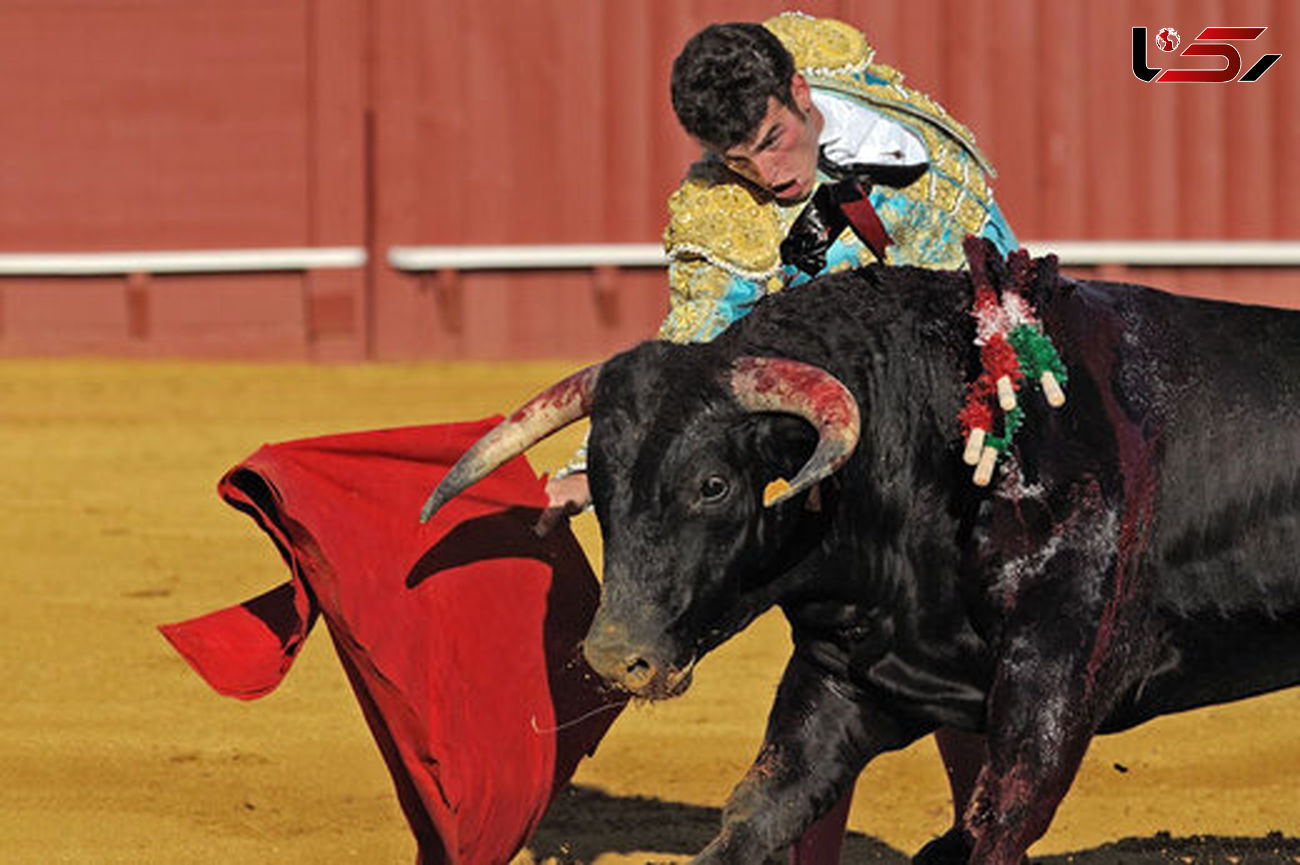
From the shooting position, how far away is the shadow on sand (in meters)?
4.65

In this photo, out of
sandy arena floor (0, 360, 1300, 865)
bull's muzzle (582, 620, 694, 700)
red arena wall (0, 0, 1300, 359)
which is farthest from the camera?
red arena wall (0, 0, 1300, 359)

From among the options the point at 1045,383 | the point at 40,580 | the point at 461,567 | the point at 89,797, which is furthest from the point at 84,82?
the point at 1045,383

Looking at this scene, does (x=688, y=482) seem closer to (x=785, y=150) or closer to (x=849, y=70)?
(x=785, y=150)

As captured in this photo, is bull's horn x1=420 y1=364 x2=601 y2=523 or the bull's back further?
the bull's back

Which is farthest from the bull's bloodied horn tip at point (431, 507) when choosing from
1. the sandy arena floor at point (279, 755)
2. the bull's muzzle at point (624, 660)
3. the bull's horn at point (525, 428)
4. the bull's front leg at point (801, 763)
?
the sandy arena floor at point (279, 755)

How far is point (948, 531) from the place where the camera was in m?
3.59

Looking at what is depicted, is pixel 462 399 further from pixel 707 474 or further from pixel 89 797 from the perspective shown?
pixel 707 474

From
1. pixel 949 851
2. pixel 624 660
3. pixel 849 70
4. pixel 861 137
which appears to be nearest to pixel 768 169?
pixel 861 137

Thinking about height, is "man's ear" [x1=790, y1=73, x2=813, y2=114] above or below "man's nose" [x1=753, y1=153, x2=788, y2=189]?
above

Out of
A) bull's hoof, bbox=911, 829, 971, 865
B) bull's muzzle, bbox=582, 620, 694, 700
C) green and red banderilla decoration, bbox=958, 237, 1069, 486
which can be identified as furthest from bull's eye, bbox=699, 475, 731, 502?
bull's hoof, bbox=911, 829, 971, 865

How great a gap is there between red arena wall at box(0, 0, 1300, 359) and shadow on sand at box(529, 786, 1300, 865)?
18.0 feet

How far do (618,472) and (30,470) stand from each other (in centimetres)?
526

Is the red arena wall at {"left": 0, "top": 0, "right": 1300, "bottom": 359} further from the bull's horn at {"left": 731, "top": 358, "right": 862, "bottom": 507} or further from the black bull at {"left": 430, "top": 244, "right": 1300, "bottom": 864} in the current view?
the bull's horn at {"left": 731, "top": 358, "right": 862, "bottom": 507}

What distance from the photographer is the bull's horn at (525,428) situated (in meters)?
3.54
